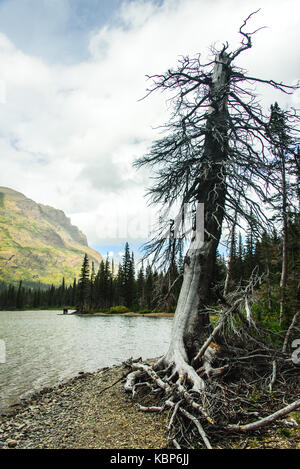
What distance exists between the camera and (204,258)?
23.0ft

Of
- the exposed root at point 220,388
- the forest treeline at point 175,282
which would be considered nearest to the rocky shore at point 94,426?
the exposed root at point 220,388

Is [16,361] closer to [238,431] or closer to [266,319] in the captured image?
[266,319]

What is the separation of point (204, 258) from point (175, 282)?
1.23m

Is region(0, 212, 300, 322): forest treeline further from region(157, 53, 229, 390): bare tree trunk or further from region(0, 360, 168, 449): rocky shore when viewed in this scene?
region(0, 360, 168, 449): rocky shore

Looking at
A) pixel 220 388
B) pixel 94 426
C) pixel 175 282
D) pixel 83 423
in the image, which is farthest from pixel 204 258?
pixel 83 423

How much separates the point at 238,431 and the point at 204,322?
2.73 metres

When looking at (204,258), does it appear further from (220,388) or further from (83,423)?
(83,423)

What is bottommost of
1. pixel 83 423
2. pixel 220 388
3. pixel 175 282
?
pixel 83 423

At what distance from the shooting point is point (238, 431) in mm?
4262

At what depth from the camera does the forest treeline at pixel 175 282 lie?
742 cm

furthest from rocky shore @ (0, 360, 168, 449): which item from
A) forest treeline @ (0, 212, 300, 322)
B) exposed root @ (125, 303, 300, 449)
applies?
forest treeline @ (0, 212, 300, 322)

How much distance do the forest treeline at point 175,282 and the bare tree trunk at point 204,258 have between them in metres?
0.48

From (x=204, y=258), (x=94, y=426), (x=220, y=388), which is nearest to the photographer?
(x=94, y=426)
